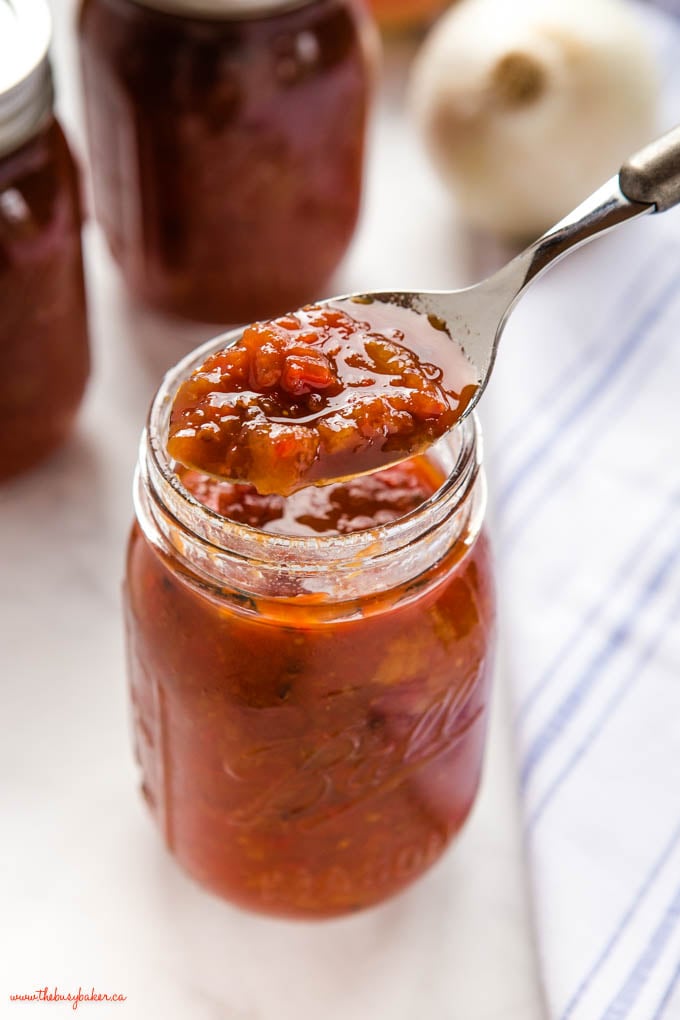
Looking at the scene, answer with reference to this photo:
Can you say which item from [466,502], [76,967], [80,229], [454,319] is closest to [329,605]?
[466,502]

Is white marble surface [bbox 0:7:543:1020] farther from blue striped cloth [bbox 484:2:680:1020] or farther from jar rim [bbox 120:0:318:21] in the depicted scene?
jar rim [bbox 120:0:318:21]

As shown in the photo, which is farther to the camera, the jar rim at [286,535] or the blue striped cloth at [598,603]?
the blue striped cloth at [598,603]

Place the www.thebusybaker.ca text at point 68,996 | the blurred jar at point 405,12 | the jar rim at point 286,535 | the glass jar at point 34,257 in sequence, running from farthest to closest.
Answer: the blurred jar at point 405,12
the glass jar at point 34,257
the www.thebusybaker.ca text at point 68,996
the jar rim at point 286,535

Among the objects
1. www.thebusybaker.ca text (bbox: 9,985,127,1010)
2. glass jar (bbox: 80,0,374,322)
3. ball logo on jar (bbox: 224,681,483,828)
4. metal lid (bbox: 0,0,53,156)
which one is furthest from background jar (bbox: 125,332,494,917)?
glass jar (bbox: 80,0,374,322)

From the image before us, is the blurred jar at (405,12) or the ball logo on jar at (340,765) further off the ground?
the blurred jar at (405,12)

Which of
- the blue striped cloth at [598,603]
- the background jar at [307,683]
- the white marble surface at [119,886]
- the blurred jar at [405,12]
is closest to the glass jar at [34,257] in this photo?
the white marble surface at [119,886]

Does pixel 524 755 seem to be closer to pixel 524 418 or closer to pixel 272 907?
pixel 272 907

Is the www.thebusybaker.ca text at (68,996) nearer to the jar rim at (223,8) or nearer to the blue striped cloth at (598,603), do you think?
the blue striped cloth at (598,603)
